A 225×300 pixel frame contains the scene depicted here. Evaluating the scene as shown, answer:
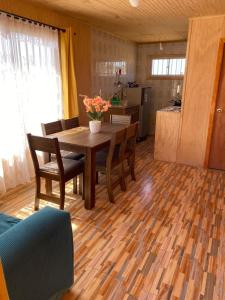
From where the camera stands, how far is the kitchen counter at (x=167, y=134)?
407cm

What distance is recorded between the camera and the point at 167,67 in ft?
19.3

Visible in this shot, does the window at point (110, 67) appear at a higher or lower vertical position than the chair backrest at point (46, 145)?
higher

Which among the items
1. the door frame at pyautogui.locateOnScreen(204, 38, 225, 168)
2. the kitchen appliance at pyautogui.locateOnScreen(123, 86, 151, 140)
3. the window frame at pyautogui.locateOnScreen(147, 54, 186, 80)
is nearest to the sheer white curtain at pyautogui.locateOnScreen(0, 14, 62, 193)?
the kitchen appliance at pyautogui.locateOnScreen(123, 86, 151, 140)

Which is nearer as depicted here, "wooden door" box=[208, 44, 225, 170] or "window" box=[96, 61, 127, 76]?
"wooden door" box=[208, 44, 225, 170]

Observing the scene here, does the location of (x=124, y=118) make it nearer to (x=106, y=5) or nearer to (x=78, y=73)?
(x=78, y=73)

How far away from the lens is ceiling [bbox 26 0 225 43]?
114 inches

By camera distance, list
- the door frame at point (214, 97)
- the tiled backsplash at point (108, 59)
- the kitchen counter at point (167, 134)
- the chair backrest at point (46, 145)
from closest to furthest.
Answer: the chair backrest at point (46, 145), the door frame at point (214, 97), the kitchen counter at point (167, 134), the tiled backsplash at point (108, 59)

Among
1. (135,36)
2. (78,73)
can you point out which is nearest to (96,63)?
(78,73)

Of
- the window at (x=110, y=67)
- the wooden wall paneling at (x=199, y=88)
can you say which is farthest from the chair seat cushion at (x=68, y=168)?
the window at (x=110, y=67)

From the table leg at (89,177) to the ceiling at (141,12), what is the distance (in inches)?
77.3

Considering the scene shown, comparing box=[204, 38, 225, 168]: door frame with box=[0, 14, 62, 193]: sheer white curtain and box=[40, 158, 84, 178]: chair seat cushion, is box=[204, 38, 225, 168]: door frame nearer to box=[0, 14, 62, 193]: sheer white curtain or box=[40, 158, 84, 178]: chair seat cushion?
box=[40, 158, 84, 178]: chair seat cushion

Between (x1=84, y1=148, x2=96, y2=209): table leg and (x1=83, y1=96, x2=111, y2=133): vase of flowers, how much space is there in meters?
0.64

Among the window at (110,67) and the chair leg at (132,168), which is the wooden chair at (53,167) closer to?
the chair leg at (132,168)

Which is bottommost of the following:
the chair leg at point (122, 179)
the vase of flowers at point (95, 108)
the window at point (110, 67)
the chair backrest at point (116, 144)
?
the chair leg at point (122, 179)
